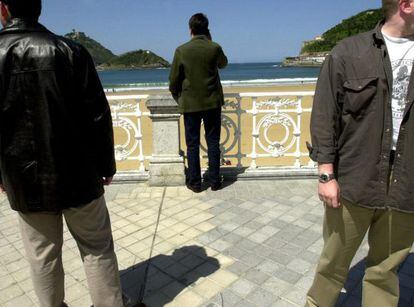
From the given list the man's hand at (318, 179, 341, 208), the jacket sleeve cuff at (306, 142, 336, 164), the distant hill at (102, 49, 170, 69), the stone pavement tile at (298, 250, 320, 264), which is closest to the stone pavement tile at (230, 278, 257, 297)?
the stone pavement tile at (298, 250, 320, 264)

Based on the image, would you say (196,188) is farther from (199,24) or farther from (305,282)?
(305,282)

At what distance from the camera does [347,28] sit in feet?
267

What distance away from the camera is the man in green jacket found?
4508 mm

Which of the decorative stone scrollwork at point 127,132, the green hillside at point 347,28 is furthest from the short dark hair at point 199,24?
the green hillside at point 347,28

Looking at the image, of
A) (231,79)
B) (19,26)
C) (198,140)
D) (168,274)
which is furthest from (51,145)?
(231,79)

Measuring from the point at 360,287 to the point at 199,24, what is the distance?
136 inches

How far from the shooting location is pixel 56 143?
1913mm

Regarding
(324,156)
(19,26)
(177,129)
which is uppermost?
(19,26)

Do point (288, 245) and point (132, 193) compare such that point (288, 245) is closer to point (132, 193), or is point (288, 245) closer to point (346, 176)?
point (346, 176)

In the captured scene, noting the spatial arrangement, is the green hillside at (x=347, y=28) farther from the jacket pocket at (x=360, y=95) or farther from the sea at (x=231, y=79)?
the jacket pocket at (x=360, y=95)

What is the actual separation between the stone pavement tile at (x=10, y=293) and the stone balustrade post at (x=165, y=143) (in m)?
2.47

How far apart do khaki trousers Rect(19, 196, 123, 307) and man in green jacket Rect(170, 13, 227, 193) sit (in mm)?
2590

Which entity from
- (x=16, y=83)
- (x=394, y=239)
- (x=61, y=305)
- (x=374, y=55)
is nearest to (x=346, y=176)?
(x=394, y=239)

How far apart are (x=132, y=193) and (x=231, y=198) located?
139cm
